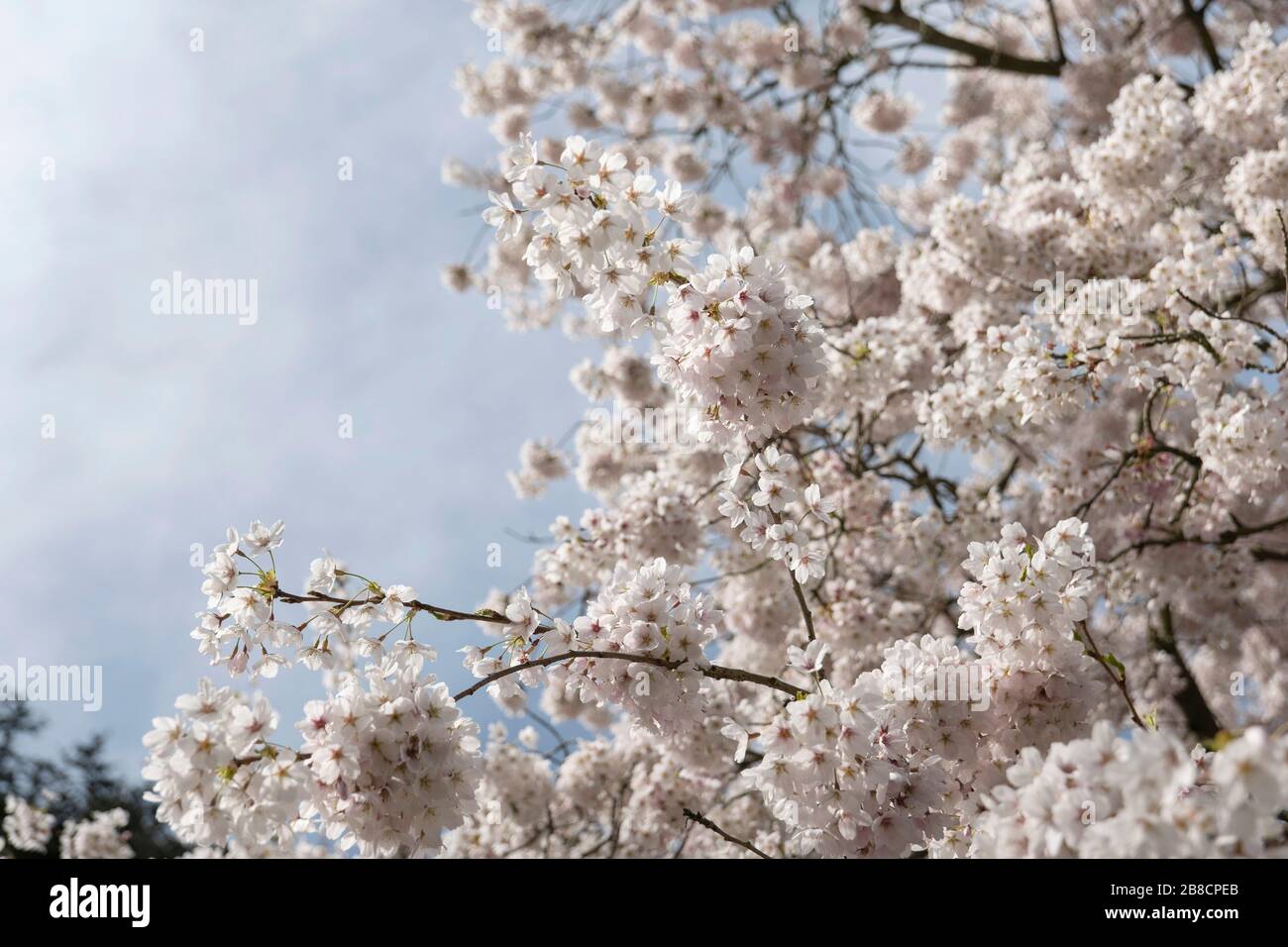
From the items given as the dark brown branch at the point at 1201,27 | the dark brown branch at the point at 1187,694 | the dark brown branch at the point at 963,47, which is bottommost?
the dark brown branch at the point at 1187,694

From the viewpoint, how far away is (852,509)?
19.0 feet

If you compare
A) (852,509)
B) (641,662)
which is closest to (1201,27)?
(852,509)

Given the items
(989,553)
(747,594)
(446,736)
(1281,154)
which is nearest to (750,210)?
(747,594)

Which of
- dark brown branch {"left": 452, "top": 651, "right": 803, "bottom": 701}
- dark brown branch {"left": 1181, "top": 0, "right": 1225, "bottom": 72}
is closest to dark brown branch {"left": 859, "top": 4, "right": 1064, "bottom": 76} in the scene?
dark brown branch {"left": 1181, "top": 0, "right": 1225, "bottom": 72}

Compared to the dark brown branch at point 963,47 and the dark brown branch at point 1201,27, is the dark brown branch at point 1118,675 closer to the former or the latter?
the dark brown branch at point 1201,27

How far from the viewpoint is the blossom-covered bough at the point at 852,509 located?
6.70 ft

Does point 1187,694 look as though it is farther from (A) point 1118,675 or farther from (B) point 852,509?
(A) point 1118,675

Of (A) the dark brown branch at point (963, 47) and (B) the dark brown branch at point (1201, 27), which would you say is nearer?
(B) the dark brown branch at point (1201, 27)

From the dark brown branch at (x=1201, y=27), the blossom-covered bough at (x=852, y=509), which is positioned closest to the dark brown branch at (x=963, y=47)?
the blossom-covered bough at (x=852, y=509)

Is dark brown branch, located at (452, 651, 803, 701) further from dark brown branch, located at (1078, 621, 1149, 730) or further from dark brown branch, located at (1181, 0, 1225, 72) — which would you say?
dark brown branch, located at (1181, 0, 1225, 72)

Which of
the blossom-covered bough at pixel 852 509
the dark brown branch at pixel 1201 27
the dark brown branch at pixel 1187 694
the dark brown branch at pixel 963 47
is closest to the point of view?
the blossom-covered bough at pixel 852 509

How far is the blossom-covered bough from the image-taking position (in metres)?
2.04

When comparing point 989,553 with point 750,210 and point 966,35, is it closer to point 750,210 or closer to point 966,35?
point 750,210
